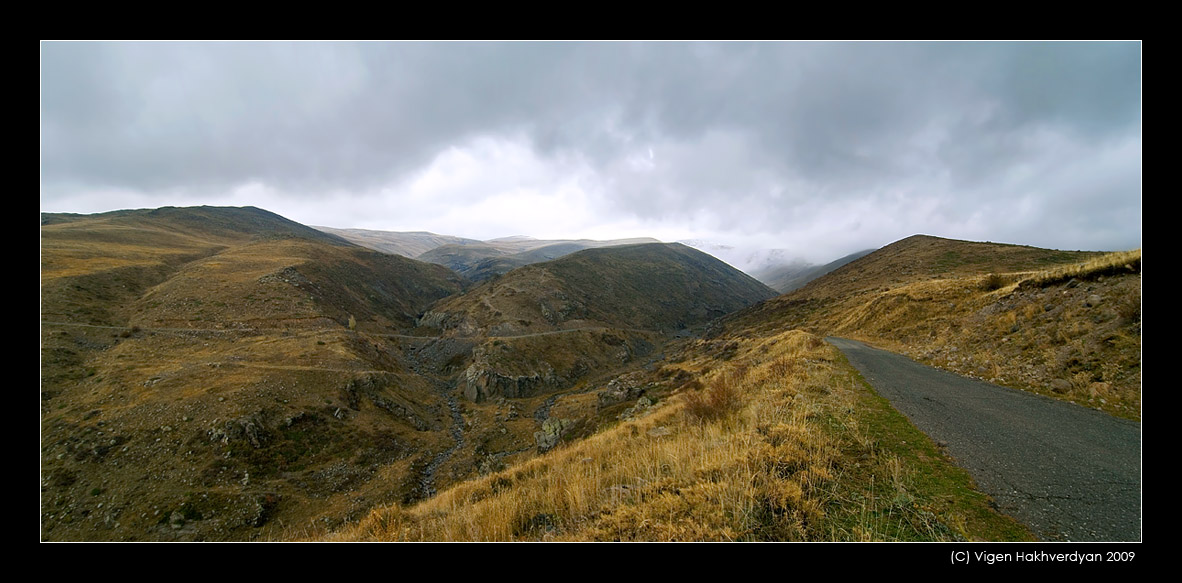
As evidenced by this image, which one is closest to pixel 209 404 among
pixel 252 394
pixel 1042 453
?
pixel 252 394

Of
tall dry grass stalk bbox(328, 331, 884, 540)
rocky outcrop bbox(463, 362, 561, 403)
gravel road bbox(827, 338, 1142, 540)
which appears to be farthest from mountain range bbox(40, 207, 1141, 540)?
gravel road bbox(827, 338, 1142, 540)

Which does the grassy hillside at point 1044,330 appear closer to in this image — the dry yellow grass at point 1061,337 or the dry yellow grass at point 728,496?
the dry yellow grass at point 1061,337

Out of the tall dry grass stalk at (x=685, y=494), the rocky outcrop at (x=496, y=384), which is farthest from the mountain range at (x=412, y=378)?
the rocky outcrop at (x=496, y=384)

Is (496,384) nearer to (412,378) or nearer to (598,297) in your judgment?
(412,378)

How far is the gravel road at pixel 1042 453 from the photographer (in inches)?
128

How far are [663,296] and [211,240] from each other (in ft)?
364

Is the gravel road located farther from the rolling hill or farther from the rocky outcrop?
the rocky outcrop

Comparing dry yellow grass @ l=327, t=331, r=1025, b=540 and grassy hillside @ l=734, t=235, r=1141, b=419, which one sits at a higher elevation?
grassy hillside @ l=734, t=235, r=1141, b=419

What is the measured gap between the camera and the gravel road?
3252mm

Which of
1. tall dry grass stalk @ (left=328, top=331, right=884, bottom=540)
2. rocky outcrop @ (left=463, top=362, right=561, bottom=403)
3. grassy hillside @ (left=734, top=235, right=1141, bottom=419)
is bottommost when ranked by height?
rocky outcrop @ (left=463, top=362, right=561, bottom=403)
